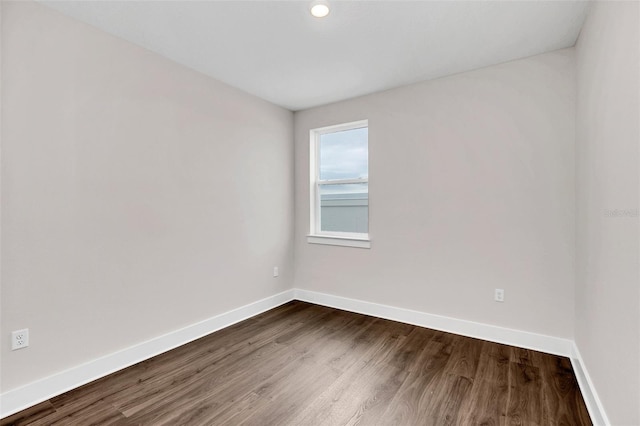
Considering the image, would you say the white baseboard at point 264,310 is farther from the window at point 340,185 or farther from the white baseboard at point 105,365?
the window at point 340,185

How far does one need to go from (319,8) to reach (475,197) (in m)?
2.04

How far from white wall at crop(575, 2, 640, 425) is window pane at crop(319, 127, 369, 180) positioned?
6.50 ft

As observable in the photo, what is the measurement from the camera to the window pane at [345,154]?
11.8 feet

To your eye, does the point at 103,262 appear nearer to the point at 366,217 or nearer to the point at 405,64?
the point at 366,217

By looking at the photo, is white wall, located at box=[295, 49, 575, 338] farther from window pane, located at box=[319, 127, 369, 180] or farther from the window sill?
window pane, located at box=[319, 127, 369, 180]

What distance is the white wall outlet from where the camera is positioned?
177cm

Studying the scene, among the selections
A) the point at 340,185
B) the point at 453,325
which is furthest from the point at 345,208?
the point at 453,325

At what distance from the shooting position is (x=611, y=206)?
1511 mm

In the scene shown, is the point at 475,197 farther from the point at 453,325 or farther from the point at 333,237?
the point at 333,237

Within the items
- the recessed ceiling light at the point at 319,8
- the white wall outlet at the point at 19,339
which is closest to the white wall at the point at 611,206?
the recessed ceiling light at the point at 319,8

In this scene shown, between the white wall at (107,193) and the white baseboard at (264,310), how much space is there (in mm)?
68

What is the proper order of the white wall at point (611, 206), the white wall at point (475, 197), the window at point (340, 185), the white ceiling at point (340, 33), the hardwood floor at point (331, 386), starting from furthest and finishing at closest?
the window at point (340, 185) → the white wall at point (475, 197) → the white ceiling at point (340, 33) → the hardwood floor at point (331, 386) → the white wall at point (611, 206)

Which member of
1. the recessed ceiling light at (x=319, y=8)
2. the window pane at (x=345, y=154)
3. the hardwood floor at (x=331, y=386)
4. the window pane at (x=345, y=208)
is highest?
the recessed ceiling light at (x=319, y=8)

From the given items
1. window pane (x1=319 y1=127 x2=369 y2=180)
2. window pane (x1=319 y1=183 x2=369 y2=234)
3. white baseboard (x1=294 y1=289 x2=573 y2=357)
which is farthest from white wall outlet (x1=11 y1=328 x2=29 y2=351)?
window pane (x1=319 y1=127 x2=369 y2=180)
